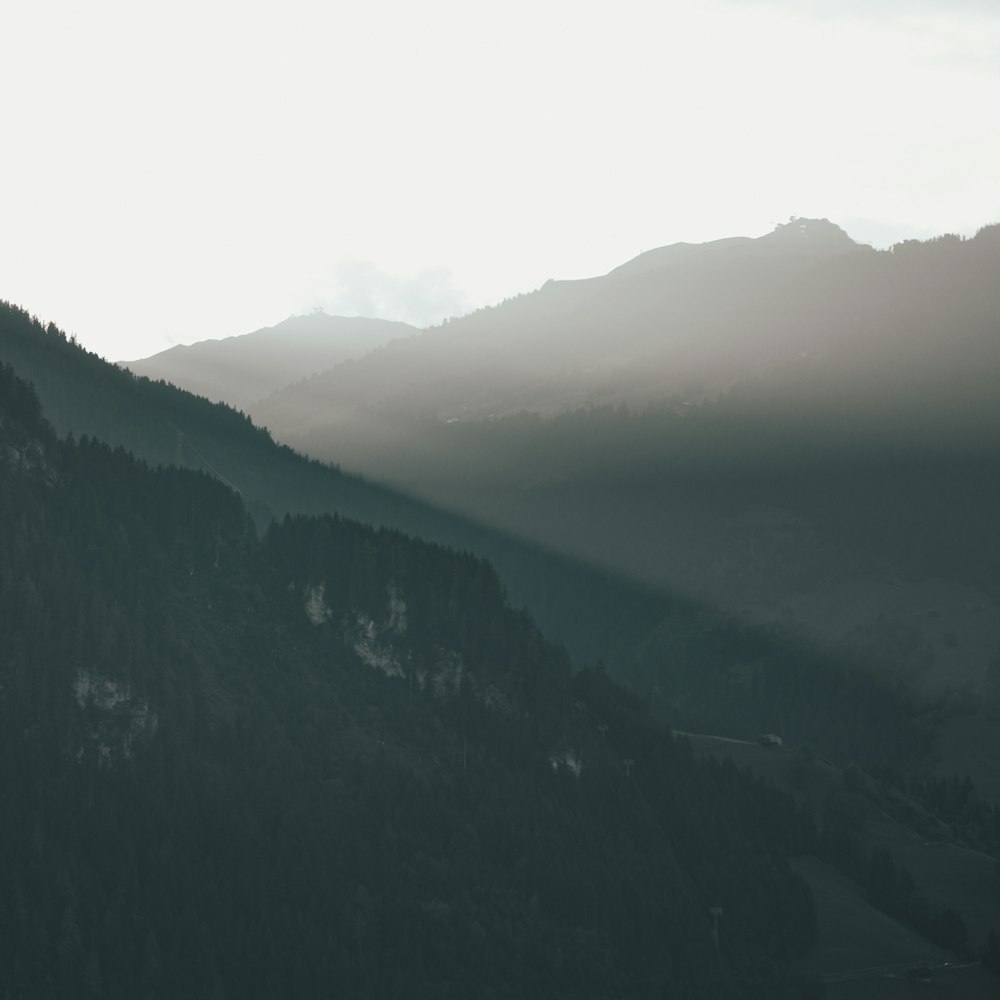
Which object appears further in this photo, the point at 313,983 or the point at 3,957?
the point at 313,983

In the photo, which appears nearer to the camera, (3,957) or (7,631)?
(3,957)

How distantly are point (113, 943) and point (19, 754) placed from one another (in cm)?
2154

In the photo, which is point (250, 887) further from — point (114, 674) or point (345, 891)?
point (114, 674)

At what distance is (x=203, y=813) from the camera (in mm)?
195125

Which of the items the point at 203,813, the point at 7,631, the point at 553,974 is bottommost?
the point at 553,974

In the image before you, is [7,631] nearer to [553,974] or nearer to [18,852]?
[18,852]

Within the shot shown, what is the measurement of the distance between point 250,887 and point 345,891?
10.1 metres

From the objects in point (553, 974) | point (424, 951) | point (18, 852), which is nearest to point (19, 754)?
point (18, 852)

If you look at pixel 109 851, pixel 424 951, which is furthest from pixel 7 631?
pixel 424 951

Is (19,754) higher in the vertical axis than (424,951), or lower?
higher

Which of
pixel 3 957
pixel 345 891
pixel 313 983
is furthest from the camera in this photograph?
pixel 345 891

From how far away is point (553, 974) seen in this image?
655 feet

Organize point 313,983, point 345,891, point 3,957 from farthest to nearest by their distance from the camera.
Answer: point 345,891 → point 313,983 → point 3,957

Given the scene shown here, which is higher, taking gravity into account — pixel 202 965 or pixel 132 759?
pixel 132 759
